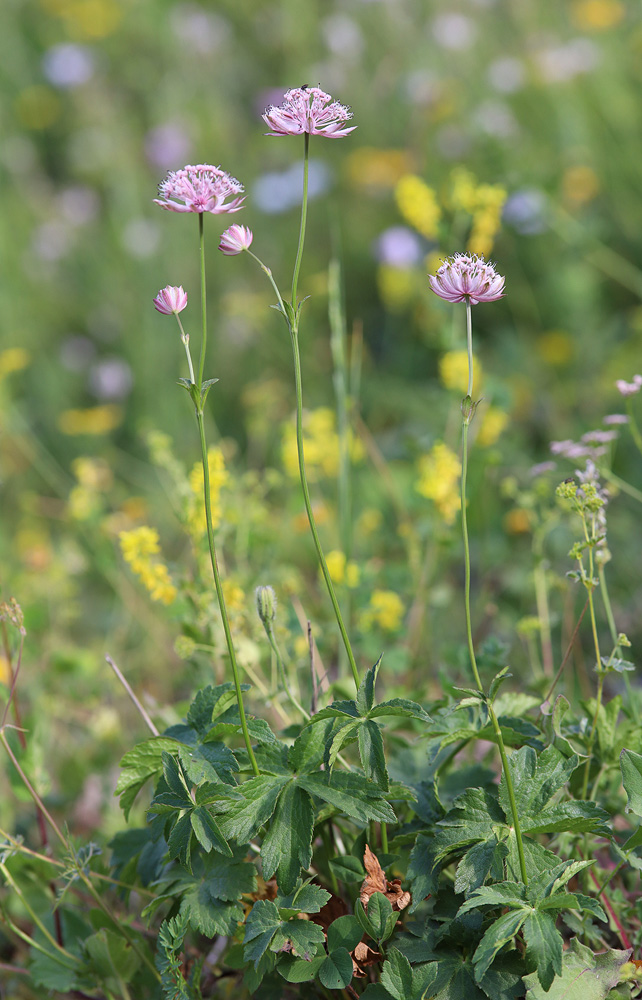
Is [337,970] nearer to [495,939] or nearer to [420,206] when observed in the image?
[495,939]

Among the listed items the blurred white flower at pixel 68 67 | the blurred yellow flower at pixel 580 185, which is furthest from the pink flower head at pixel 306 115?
the blurred white flower at pixel 68 67

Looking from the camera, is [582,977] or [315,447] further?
[315,447]

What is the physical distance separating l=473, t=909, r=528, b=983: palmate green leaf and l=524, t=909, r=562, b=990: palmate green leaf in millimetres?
11

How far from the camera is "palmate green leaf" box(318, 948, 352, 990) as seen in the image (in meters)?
0.94

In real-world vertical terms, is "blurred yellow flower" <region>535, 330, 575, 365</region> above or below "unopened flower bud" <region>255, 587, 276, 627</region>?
below

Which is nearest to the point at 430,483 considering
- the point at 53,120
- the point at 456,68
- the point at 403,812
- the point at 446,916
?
the point at 403,812

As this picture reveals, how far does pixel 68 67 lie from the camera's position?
472 cm

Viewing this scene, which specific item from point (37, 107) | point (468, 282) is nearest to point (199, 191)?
point (468, 282)

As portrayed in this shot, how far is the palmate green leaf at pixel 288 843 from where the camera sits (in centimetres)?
93

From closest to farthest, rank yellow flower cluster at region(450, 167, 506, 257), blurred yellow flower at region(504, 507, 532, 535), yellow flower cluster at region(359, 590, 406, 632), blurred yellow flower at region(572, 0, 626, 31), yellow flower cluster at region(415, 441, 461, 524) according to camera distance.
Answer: yellow flower cluster at region(415, 441, 461, 524), yellow flower cluster at region(359, 590, 406, 632), yellow flower cluster at region(450, 167, 506, 257), blurred yellow flower at region(504, 507, 532, 535), blurred yellow flower at region(572, 0, 626, 31)

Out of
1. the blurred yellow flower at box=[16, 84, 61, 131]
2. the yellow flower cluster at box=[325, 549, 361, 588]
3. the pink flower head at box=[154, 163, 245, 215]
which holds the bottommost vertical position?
the yellow flower cluster at box=[325, 549, 361, 588]

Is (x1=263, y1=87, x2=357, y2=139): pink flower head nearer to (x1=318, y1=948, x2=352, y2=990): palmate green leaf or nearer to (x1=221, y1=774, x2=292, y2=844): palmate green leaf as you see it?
(x1=221, y1=774, x2=292, y2=844): palmate green leaf

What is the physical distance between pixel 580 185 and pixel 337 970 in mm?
3094

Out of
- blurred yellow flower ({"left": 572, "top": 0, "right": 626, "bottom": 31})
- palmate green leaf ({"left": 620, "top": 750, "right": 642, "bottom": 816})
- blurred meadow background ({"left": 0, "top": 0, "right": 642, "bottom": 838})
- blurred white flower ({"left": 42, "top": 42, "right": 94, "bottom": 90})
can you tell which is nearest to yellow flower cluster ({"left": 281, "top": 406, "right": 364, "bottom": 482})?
blurred meadow background ({"left": 0, "top": 0, "right": 642, "bottom": 838})
